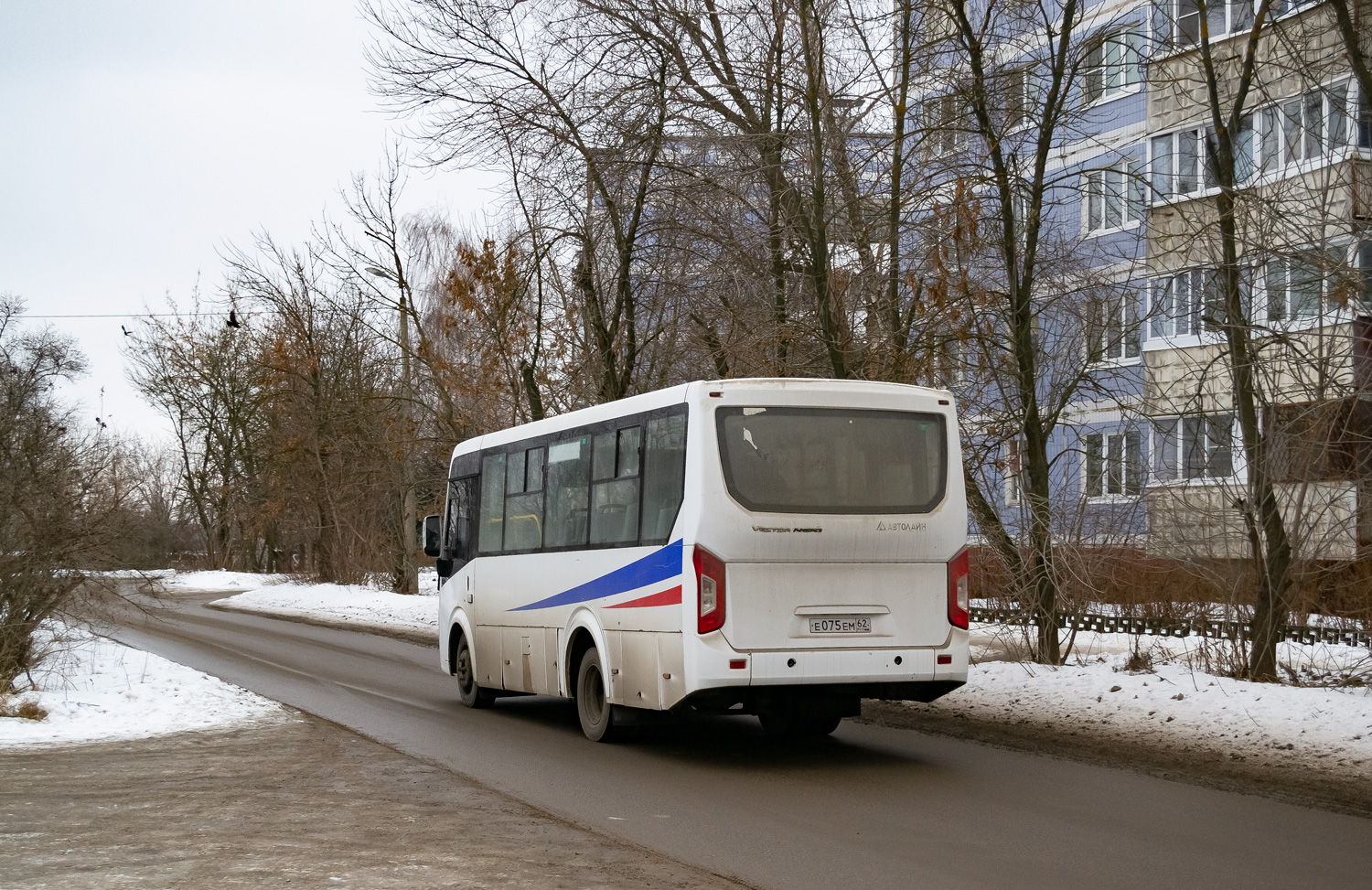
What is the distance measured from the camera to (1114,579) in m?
15.8

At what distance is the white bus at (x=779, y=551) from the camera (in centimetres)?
1073

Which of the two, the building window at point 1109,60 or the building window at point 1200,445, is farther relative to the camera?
the building window at point 1109,60

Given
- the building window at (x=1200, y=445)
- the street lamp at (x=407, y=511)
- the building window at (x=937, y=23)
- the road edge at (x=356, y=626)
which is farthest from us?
the street lamp at (x=407, y=511)

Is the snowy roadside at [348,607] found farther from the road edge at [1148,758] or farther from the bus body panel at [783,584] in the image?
the bus body panel at [783,584]

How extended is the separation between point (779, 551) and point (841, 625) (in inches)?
29.6

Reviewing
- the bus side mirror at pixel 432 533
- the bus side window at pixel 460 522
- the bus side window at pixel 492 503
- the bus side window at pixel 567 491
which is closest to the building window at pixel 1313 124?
the bus side window at pixel 567 491

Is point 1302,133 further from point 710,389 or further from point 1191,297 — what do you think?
point 710,389

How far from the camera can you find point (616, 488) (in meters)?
12.3

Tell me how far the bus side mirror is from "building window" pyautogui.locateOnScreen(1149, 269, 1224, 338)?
8540 millimetres

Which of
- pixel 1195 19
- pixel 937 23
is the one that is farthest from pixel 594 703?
pixel 1195 19

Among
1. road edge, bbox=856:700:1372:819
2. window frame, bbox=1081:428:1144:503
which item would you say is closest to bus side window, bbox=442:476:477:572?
road edge, bbox=856:700:1372:819

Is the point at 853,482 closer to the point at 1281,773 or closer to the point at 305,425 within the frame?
the point at 1281,773

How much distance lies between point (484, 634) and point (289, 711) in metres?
2.17

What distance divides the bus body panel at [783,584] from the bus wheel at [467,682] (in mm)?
4068
